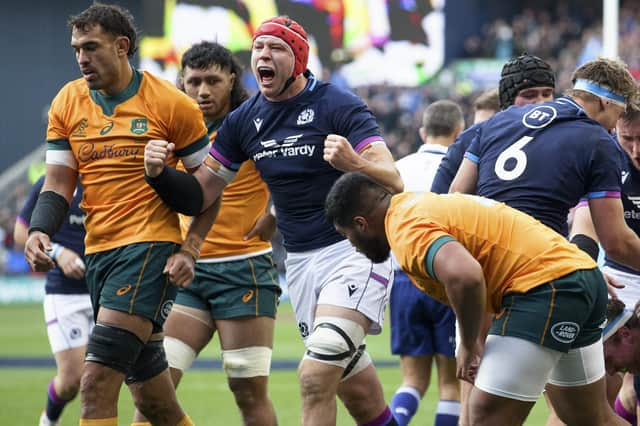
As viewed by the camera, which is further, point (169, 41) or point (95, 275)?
point (169, 41)

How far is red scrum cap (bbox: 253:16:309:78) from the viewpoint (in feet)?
21.5

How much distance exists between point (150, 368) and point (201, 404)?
16.3 feet

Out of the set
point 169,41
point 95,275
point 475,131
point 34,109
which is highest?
point 475,131

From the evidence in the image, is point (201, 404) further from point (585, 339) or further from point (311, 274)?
point (585, 339)

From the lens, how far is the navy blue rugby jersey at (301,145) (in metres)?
6.38

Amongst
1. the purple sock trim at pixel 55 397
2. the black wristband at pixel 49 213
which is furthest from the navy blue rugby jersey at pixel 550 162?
the purple sock trim at pixel 55 397

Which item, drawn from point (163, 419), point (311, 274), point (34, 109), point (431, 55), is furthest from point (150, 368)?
point (34, 109)

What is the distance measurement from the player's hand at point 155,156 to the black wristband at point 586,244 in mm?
2350

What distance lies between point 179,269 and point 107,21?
141cm

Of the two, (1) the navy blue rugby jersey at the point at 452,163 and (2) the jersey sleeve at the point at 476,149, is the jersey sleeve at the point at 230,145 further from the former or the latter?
(2) the jersey sleeve at the point at 476,149

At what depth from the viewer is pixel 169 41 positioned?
26078 millimetres

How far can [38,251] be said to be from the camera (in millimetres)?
5965

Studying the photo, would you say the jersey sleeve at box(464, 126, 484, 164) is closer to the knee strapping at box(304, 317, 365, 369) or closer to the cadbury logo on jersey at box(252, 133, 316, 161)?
the cadbury logo on jersey at box(252, 133, 316, 161)

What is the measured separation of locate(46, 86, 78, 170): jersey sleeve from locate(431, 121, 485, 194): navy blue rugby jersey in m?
2.06
